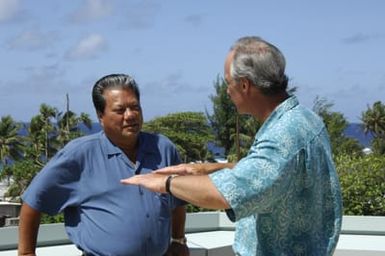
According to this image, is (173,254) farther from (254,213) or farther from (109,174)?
(254,213)

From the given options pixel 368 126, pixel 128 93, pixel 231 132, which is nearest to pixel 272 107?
pixel 128 93

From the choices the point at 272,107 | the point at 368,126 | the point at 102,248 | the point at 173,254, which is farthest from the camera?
the point at 368,126

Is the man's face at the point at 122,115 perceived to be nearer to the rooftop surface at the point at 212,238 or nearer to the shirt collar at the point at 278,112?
the shirt collar at the point at 278,112

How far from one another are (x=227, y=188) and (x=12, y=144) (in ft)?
173

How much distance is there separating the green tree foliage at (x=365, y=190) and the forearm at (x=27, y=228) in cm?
434

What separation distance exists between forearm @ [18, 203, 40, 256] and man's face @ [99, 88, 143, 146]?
425 millimetres

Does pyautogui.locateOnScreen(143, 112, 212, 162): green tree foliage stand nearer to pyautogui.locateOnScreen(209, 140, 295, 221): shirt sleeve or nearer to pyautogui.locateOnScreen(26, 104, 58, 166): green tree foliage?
pyautogui.locateOnScreen(26, 104, 58, 166): green tree foliage

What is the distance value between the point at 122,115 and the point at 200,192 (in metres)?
1.04

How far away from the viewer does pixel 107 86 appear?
9.63 feet

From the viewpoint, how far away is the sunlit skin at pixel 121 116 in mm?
2885

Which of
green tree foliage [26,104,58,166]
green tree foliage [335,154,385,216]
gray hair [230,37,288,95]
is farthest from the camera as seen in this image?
green tree foliage [26,104,58,166]

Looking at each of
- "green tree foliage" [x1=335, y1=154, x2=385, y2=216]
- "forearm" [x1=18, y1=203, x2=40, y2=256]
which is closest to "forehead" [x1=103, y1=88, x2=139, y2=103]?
"forearm" [x1=18, y1=203, x2=40, y2=256]

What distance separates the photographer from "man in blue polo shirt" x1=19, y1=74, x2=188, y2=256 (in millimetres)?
2830

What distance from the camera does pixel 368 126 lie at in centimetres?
5250
